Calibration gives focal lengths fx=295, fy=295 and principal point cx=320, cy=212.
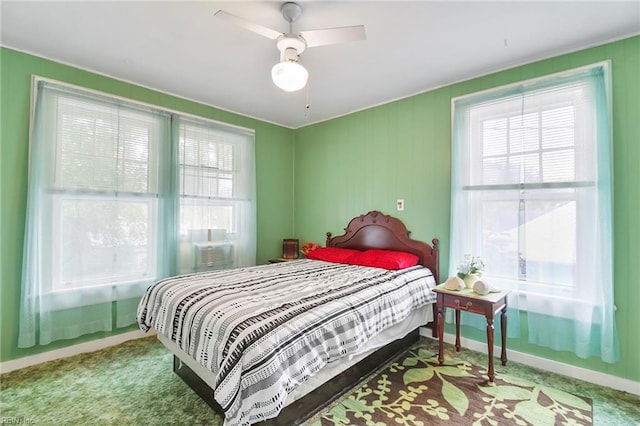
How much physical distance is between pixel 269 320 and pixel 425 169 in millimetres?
2562

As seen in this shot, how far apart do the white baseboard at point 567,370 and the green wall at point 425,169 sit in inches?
1.7

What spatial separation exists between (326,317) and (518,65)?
2.93 meters

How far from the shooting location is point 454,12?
2104 millimetres

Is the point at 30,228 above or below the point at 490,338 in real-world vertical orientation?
above

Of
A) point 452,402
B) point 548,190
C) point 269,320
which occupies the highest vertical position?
point 548,190

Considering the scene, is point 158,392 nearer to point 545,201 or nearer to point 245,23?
point 245,23

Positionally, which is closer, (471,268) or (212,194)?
(471,268)

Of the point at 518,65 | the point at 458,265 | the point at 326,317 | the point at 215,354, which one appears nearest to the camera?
the point at 215,354

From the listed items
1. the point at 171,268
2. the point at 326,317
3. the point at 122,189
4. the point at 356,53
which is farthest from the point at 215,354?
the point at 356,53

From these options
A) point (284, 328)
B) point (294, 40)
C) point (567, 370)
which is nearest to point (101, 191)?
point (294, 40)

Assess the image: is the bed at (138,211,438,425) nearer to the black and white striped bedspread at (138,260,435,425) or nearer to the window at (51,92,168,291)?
the black and white striped bedspread at (138,260,435,425)

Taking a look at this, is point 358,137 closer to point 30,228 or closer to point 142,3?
point 142,3

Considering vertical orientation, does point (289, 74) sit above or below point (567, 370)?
above

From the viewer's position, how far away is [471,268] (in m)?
2.76
